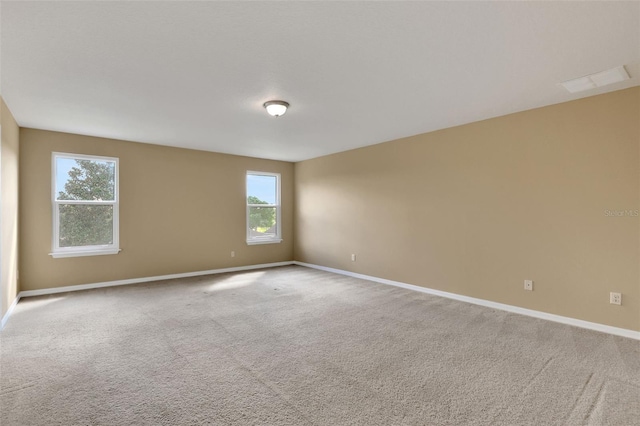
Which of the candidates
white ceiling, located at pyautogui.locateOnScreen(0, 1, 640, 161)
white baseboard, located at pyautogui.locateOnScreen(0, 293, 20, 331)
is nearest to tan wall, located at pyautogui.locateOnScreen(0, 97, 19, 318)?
white baseboard, located at pyautogui.locateOnScreen(0, 293, 20, 331)

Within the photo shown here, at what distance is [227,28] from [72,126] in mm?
3683

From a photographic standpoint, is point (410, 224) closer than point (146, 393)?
No

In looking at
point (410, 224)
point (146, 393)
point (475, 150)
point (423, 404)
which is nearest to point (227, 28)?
point (146, 393)

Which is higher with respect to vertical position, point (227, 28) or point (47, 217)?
point (227, 28)

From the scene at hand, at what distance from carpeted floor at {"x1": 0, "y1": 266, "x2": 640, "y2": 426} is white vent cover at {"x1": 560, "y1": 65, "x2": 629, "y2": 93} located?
7.97 feet

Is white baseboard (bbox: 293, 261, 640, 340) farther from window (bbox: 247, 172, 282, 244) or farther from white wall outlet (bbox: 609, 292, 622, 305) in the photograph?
window (bbox: 247, 172, 282, 244)

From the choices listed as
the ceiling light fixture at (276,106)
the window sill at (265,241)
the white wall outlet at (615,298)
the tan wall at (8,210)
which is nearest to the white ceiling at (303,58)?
the ceiling light fixture at (276,106)

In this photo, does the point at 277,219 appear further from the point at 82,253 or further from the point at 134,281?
the point at 82,253

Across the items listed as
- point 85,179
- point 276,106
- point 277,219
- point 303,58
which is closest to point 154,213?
point 85,179

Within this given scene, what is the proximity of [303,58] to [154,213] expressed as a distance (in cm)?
433

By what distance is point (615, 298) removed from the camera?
3146mm

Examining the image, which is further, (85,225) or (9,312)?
(85,225)

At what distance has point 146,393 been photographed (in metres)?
2.10

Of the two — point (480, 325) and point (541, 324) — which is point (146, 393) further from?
point (541, 324)
